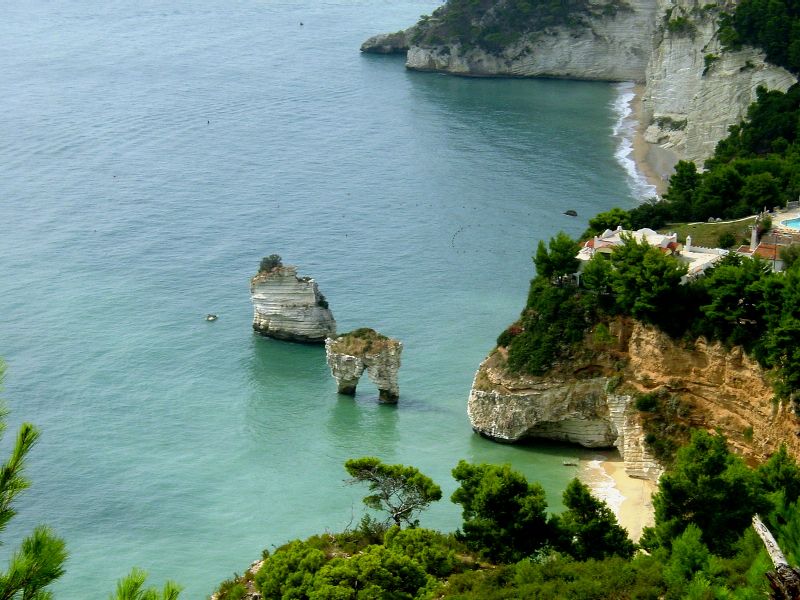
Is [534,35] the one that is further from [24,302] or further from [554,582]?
[554,582]

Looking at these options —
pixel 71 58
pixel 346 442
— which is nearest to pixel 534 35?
pixel 71 58

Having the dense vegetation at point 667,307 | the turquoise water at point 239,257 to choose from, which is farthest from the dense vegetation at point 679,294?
the turquoise water at point 239,257

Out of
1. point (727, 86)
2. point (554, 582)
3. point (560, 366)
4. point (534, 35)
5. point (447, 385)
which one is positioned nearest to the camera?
point (554, 582)

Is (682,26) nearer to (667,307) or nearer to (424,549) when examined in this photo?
(667,307)

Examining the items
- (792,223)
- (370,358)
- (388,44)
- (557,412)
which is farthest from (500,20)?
(557,412)

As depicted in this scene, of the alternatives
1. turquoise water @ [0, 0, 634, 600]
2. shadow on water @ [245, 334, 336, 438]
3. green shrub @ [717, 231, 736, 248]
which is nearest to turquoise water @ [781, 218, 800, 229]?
green shrub @ [717, 231, 736, 248]
